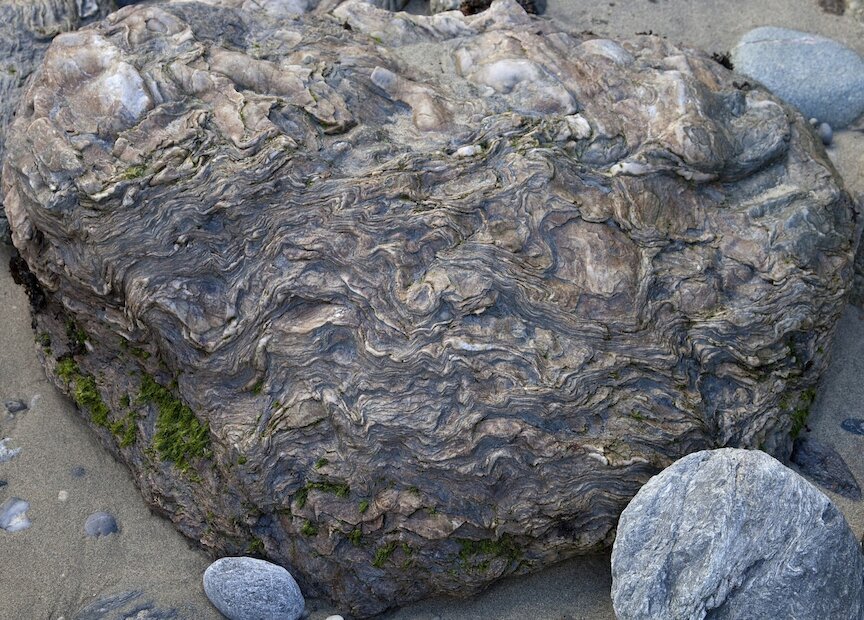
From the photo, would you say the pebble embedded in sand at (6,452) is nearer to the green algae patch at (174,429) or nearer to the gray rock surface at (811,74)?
the green algae patch at (174,429)

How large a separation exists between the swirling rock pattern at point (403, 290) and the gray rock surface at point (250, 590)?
0.17 m

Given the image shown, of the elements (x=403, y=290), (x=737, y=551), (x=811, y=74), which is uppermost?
(x=403, y=290)

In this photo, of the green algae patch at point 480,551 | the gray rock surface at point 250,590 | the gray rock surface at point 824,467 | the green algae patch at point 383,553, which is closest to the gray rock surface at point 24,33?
the gray rock surface at point 250,590

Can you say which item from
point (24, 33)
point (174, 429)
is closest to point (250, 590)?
point (174, 429)

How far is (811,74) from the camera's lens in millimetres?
6641

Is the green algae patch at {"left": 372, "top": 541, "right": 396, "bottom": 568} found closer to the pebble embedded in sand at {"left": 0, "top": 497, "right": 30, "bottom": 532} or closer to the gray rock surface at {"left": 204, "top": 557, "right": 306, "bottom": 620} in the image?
the gray rock surface at {"left": 204, "top": 557, "right": 306, "bottom": 620}

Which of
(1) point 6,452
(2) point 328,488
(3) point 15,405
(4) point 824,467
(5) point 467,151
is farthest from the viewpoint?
(3) point 15,405

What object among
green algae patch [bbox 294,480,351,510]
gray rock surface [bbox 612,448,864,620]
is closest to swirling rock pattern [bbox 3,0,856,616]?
green algae patch [bbox 294,480,351,510]

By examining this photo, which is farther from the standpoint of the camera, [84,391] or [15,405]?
[15,405]

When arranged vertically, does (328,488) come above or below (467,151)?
below

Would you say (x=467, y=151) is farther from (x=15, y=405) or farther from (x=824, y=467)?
(x=15, y=405)

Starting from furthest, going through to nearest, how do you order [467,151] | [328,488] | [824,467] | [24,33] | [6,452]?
[24,33] < [6,452] < [824,467] < [467,151] < [328,488]

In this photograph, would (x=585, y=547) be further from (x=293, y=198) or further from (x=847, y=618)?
(x=293, y=198)

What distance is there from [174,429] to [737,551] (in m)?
2.88
